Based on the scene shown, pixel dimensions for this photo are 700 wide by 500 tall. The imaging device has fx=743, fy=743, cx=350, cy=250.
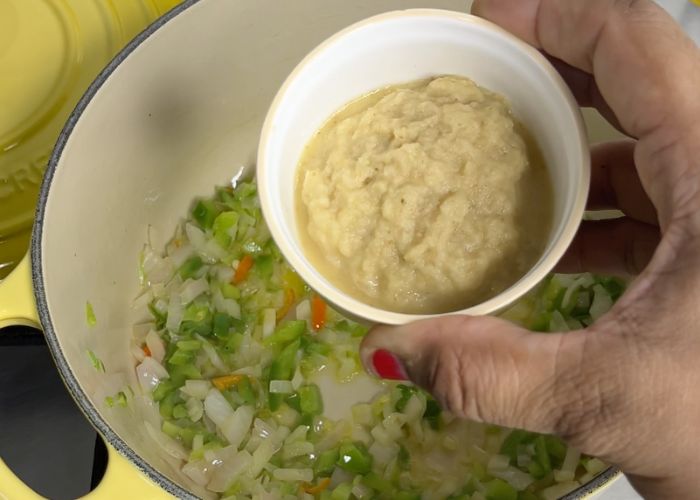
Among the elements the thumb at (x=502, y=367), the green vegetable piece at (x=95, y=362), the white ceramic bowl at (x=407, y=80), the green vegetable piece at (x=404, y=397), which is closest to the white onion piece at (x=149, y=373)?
the green vegetable piece at (x=95, y=362)

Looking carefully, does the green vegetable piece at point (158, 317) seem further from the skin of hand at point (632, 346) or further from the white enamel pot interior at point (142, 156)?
the skin of hand at point (632, 346)

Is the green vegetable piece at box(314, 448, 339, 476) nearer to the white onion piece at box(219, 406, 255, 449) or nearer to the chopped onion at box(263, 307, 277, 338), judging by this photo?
the white onion piece at box(219, 406, 255, 449)

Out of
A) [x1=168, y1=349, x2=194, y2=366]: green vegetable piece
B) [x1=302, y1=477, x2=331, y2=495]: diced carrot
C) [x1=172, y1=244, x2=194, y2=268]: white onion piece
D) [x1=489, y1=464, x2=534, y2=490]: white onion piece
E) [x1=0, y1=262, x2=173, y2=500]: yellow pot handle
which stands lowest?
[x1=489, y1=464, x2=534, y2=490]: white onion piece

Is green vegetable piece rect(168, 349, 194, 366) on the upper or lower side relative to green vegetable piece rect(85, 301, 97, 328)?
lower

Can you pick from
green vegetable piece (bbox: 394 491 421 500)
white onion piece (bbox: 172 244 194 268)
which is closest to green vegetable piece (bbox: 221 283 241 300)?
white onion piece (bbox: 172 244 194 268)

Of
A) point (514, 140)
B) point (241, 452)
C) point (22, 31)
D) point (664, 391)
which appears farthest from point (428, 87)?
point (22, 31)

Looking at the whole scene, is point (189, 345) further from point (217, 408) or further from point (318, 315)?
point (318, 315)
